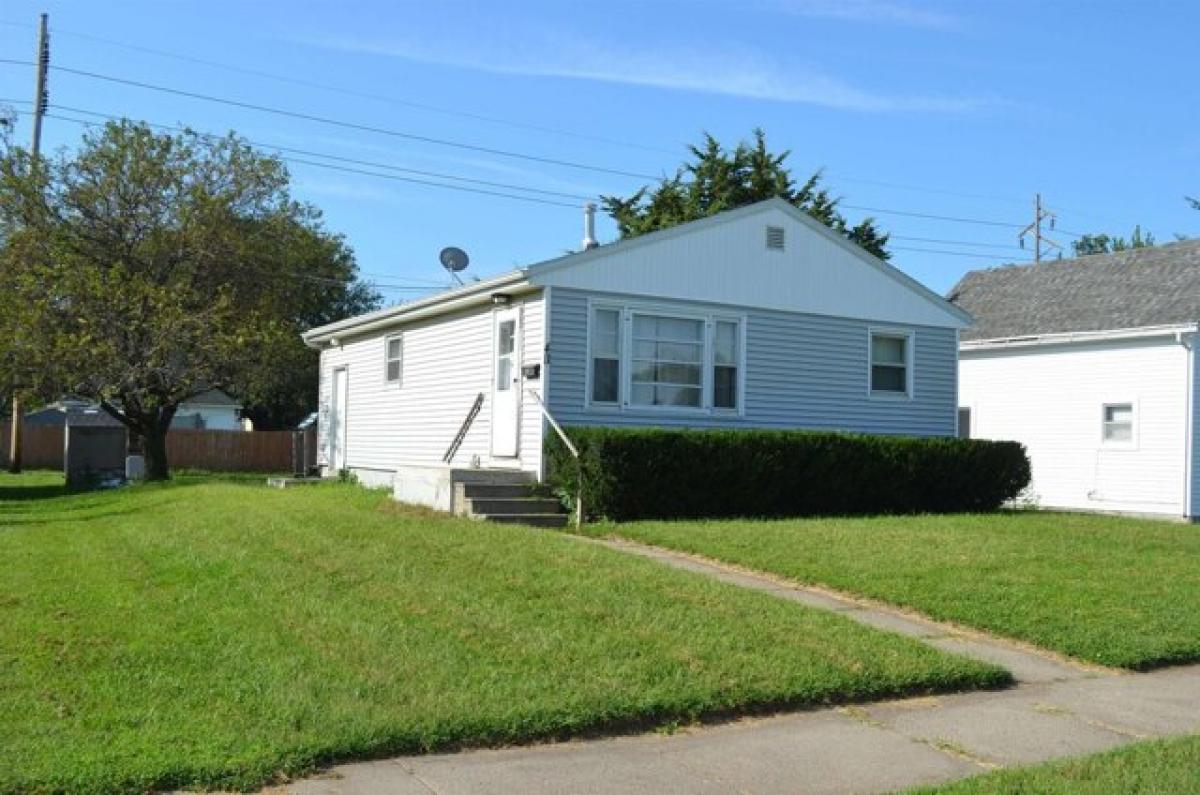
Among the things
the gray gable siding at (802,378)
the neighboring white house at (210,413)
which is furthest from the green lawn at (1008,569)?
the neighboring white house at (210,413)

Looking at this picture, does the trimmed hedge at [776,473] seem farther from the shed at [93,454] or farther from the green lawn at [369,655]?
the shed at [93,454]

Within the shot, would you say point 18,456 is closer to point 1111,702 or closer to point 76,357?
point 76,357

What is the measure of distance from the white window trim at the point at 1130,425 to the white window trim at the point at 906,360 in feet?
16.5

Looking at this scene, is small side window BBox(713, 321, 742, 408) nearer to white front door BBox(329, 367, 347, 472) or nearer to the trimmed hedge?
the trimmed hedge

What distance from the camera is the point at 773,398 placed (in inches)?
716

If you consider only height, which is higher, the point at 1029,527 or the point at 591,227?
the point at 591,227

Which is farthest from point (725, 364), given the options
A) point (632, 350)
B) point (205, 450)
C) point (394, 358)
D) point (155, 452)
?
point (205, 450)

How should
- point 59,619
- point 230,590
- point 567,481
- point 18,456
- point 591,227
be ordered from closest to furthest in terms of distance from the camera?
point 59,619 < point 230,590 < point 567,481 < point 591,227 < point 18,456

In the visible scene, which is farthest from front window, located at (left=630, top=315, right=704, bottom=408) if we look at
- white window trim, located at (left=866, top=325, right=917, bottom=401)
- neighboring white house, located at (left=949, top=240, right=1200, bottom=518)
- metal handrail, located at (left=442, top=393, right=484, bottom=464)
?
neighboring white house, located at (left=949, top=240, right=1200, bottom=518)

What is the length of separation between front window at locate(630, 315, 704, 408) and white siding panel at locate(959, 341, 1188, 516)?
8178 millimetres

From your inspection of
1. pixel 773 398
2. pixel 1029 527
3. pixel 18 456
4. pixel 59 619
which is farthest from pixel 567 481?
pixel 18 456

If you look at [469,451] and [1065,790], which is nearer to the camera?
[1065,790]

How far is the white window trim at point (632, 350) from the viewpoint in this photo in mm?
16531

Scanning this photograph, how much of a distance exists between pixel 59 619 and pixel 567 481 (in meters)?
7.33
